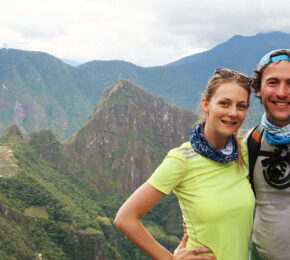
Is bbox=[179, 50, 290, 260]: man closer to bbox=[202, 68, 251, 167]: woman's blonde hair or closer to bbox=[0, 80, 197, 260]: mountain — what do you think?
bbox=[202, 68, 251, 167]: woman's blonde hair

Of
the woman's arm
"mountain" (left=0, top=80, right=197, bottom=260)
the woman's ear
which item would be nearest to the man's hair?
the woman's ear

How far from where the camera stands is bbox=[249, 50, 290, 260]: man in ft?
12.1

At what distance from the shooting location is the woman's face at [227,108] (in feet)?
12.0

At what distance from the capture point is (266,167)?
3.82 m

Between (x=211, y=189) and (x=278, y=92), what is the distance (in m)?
1.40

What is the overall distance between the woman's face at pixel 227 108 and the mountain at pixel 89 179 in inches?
1861

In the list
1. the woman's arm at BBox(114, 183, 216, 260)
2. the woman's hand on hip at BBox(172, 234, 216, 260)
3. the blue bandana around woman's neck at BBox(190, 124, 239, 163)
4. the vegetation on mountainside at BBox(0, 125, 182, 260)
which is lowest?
the vegetation on mountainside at BBox(0, 125, 182, 260)

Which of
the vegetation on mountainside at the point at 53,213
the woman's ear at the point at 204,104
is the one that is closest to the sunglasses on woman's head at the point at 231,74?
the woman's ear at the point at 204,104

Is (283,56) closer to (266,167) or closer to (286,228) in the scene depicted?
(266,167)

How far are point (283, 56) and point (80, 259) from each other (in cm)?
6754

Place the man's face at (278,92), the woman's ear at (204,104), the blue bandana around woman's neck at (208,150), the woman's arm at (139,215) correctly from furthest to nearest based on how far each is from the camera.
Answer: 1. the woman's ear at (204,104)
2. the man's face at (278,92)
3. the blue bandana around woman's neck at (208,150)
4. the woman's arm at (139,215)

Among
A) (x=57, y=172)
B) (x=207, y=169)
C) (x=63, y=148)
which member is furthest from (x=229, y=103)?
(x=63, y=148)

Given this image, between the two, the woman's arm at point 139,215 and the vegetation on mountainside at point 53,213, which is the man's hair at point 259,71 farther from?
the vegetation on mountainside at point 53,213

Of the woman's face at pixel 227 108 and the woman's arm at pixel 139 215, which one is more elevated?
the woman's face at pixel 227 108
